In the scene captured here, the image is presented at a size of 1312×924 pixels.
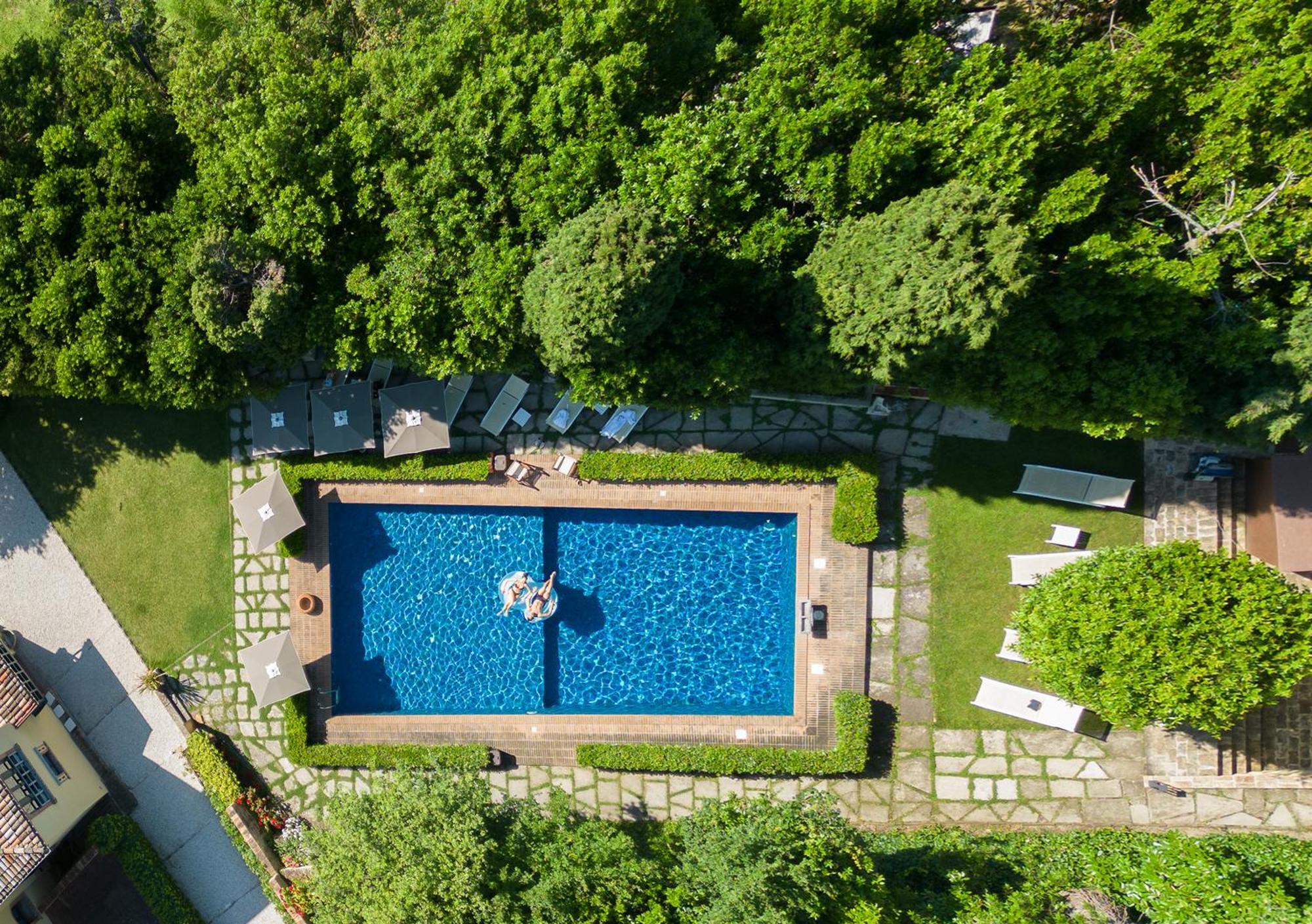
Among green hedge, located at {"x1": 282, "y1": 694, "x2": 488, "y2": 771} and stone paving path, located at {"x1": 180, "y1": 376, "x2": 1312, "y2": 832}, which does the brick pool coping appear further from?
stone paving path, located at {"x1": 180, "y1": 376, "x2": 1312, "y2": 832}

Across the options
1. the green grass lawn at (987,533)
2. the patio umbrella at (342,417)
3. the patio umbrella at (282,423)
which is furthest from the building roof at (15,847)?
the green grass lawn at (987,533)

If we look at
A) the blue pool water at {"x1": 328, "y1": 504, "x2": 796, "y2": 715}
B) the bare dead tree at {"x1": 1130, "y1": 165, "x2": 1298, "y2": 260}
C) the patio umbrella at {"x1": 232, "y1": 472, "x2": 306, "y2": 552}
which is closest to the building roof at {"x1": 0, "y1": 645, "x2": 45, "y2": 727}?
the patio umbrella at {"x1": 232, "y1": 472, "x2": 306, "y2": 552}

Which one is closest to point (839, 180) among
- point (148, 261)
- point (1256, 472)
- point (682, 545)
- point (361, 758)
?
point (682, 545)

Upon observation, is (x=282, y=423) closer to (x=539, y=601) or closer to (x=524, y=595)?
(x=524, y=595)

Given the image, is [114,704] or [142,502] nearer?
[142,502]

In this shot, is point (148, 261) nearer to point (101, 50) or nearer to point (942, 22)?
point (101, 50)

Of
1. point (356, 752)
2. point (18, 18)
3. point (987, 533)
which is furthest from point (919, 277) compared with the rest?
point (18, 18)
